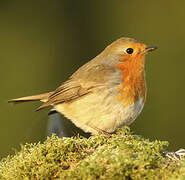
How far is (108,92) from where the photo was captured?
4125 millimetres

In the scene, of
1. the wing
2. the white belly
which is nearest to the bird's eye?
the wing

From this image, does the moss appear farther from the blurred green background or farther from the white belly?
the blurred green background

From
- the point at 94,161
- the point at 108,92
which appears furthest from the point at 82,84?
the point at 94,161

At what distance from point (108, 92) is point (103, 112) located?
A: 221 millimetres

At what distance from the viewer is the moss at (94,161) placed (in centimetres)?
223

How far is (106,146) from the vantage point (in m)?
2.69

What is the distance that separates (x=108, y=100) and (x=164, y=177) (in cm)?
188

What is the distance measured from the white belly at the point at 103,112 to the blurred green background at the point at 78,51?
1780 millimetres

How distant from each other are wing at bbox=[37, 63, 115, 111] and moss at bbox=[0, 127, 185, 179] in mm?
1481

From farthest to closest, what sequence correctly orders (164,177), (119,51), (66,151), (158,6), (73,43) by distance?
(73,43) → (158,6) → (119,51) → (66,151) → (164,177)

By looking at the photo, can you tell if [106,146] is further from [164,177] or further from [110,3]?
[110,3]

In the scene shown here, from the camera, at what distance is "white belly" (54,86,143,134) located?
4.02 meters

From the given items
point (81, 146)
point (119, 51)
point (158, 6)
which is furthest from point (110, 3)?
point (81, 146)

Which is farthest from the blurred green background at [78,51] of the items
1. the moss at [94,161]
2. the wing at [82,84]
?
the moss at [94,161]
